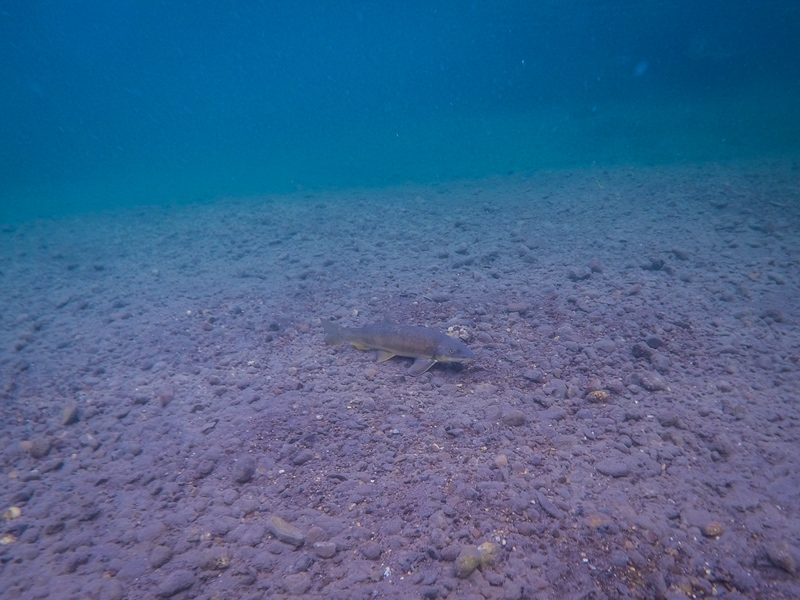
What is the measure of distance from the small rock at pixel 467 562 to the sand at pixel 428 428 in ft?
0.07

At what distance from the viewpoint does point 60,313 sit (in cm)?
807

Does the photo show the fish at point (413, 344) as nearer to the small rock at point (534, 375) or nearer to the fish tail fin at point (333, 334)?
the fish tail fin at point (333, 334)

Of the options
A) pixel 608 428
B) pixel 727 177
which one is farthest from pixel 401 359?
pixel 727 177

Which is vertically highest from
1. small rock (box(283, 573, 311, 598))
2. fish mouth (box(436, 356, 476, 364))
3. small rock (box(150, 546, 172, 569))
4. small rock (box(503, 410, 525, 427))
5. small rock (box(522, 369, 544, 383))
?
fish mouth (box(436, 356, 476, 364))

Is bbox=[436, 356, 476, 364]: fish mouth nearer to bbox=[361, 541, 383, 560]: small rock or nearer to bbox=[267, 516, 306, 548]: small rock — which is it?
bbox=[361, 541, 383, 560]: small rock

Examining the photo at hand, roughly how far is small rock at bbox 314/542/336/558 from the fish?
2.31m

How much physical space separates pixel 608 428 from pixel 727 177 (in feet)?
41.4

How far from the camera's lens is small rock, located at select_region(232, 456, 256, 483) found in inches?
154

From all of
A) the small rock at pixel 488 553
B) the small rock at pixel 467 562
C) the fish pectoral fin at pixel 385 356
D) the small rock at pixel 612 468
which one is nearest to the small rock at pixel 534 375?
the small rock at pixel 612 468

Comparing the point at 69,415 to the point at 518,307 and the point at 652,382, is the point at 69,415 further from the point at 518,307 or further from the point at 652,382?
the point at 652,382

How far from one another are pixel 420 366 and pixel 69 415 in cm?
433

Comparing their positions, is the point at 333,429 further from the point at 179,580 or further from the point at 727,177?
the point at 727,177

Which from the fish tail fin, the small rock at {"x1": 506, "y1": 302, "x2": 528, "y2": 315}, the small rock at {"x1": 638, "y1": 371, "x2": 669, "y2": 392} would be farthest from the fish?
the small rock at {"x1": 638, "y1": 371, "x2": 669, "y2": 392}

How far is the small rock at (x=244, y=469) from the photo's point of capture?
3908mm
